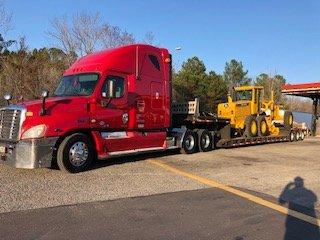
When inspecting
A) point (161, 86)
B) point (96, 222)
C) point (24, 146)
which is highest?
point (161, 86)

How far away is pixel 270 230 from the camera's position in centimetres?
707

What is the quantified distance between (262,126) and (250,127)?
3.81 ft

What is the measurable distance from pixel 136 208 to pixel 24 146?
401cm

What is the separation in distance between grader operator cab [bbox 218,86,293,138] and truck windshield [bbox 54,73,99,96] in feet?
28.6

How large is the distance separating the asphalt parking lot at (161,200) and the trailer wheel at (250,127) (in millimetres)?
6633

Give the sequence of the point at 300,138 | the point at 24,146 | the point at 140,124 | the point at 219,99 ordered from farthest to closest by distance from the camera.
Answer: the point at 219,99
the point at 300,138
the point at 140,124
the point at 24,146

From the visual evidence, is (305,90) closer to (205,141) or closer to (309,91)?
(309,91)

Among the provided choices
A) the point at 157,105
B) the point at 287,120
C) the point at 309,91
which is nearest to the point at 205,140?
the point at 157,105

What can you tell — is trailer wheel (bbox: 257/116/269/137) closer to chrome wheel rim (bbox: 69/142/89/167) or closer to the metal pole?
chrome wheel rim (bbox: 69/142/89/167)

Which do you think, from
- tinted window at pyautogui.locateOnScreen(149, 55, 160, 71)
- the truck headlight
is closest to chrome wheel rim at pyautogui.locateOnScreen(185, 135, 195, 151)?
tinted window at pyautogui.locateOnScreen(149, 55, 160, 71)

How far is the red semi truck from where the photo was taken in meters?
11.4

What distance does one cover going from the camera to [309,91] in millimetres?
31734

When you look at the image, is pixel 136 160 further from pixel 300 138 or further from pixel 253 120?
pixel 300 138

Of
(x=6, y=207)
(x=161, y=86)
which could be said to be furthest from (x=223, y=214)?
(x=161, y=86)
